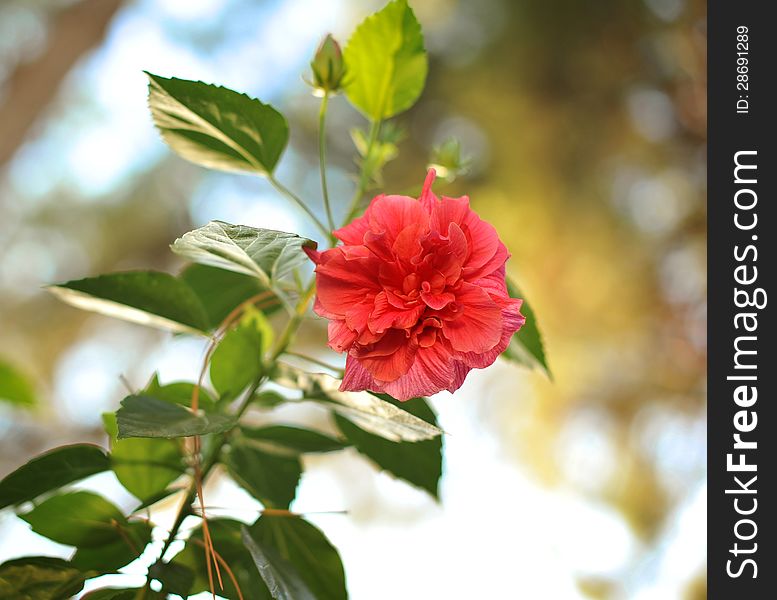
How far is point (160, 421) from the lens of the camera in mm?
255

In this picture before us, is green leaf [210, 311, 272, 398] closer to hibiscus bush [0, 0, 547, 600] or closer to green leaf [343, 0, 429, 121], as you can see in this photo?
hibiscus bush [0, 0, 547, 600]

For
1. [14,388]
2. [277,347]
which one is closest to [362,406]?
[277,347]

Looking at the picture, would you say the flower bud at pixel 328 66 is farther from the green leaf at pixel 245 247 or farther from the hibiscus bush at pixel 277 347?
the green leaf at pixel 245 247

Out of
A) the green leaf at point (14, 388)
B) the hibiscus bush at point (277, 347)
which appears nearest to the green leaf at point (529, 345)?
the hibiscus bush at point (277, 347)

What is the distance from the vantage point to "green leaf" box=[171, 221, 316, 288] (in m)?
0.22

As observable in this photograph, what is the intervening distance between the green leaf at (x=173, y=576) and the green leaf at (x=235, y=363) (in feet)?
0.23

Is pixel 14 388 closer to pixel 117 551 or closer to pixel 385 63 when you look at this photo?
pixel 117 551

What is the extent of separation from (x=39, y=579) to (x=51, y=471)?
0.04 meters

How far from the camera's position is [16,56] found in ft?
5.72

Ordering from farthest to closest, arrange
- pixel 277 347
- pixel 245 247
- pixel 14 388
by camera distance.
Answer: pixel 14 388 < pixel 277 347 < pixel 245 247

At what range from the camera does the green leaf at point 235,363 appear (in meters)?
0.33
